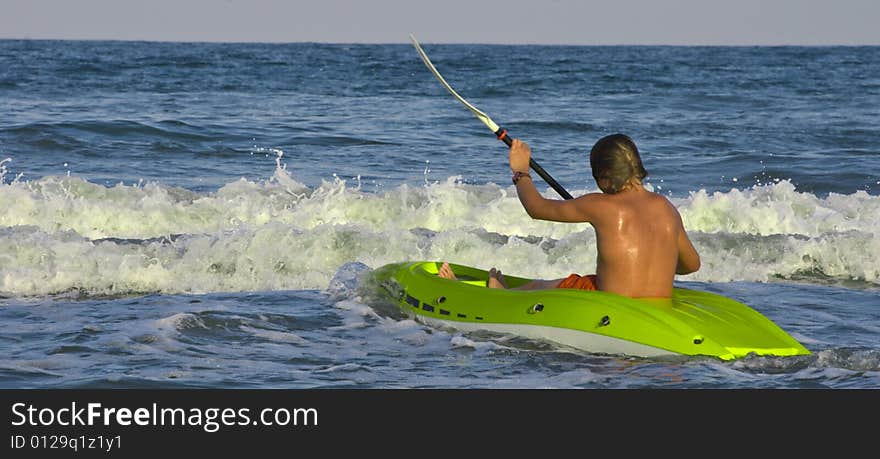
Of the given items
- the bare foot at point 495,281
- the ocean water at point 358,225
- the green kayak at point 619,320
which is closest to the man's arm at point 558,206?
the green kayak at point 619,320

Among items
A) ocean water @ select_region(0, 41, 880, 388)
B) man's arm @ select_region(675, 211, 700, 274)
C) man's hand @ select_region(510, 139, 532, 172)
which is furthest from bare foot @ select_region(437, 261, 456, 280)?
man's arm @ select_region(675, 211, 700, 274)

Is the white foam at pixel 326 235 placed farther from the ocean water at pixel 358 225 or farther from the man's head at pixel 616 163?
the man's head at pixel 616 163

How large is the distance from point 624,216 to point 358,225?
5.16 meters

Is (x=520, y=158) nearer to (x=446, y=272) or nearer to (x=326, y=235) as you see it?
(x=446, y=272)

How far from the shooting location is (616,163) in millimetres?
6352

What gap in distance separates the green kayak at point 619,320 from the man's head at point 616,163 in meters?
0.66

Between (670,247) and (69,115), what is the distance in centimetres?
1494

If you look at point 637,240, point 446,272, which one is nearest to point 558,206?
point 637,240

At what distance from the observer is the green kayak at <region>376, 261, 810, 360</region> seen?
21.1 feet

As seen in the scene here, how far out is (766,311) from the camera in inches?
331

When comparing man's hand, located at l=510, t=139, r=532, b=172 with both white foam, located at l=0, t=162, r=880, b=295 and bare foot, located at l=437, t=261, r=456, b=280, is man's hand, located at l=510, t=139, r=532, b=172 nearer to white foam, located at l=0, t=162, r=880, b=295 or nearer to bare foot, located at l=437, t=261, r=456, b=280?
bare foot, located at l=437, t=261, r=456, b=280

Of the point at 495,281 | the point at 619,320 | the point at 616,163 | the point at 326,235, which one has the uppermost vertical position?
the point at 616,163
